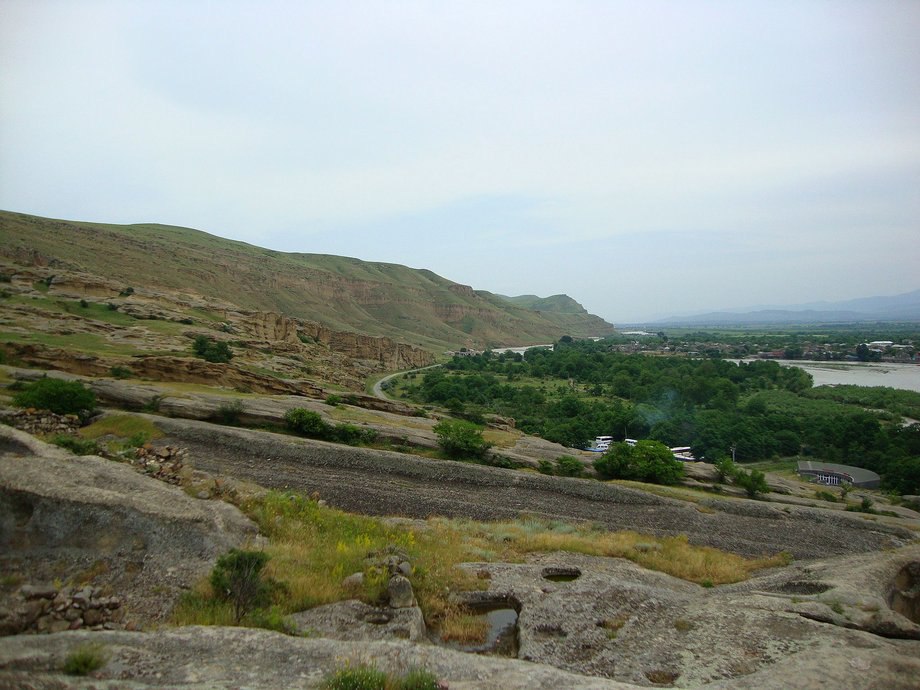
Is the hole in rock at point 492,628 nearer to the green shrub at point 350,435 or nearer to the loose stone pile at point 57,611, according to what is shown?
the loose stone pile at point 57,611

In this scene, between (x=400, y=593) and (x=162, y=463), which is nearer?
(x=400, y=593)

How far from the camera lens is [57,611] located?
6.78 metres

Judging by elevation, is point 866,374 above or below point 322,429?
below

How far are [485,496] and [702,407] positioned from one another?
55874 mm

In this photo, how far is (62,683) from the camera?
16.8ft

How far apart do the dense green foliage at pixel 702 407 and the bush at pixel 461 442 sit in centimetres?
331

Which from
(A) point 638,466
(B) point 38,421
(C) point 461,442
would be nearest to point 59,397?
(B) point 38,421

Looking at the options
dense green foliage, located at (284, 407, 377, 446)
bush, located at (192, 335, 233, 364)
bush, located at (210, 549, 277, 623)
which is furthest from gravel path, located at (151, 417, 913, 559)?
bush, located at (192, 335, 233, 364)

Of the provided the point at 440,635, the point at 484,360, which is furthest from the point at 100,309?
the point at 484,360

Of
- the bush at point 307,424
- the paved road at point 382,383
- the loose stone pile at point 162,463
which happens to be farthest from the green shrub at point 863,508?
the paved road at point 382,383

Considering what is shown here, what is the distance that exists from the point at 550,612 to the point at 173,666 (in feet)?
21.8

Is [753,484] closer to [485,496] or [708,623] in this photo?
[485,496]

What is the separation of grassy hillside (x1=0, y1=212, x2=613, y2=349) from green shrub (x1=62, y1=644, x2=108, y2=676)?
66.8m

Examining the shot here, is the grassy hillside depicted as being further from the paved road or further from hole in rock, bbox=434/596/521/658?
hole in rock, bbox=434/596/521/658
